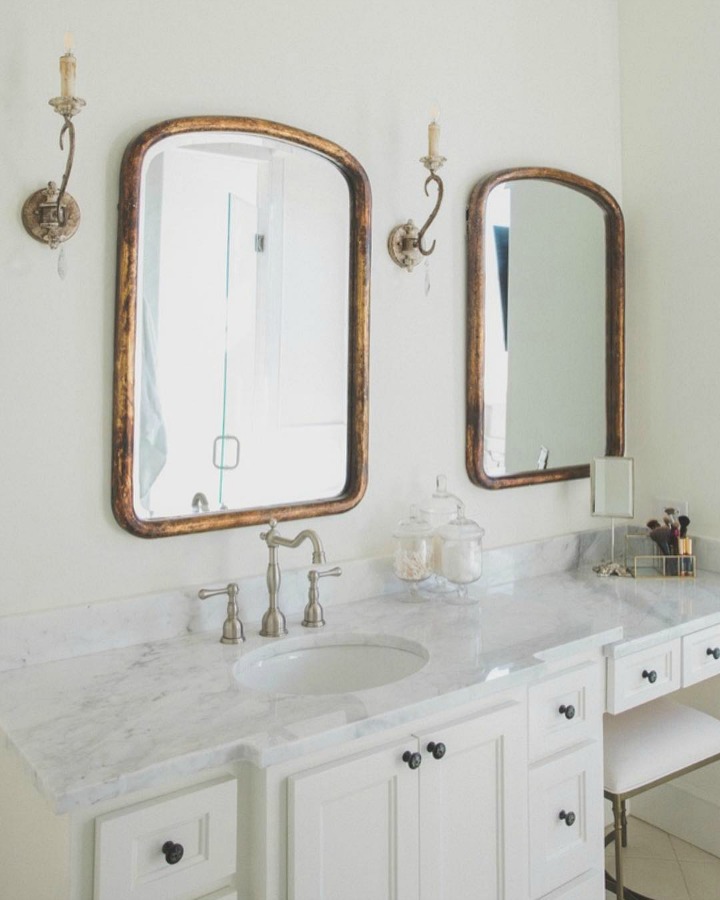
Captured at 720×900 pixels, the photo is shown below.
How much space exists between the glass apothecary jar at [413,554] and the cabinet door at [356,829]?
606 mm

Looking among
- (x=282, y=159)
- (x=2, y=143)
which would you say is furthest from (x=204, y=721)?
(x=282, y=159)

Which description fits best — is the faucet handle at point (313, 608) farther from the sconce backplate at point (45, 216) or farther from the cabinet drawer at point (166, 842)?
the sconce backplate at point (45, 216)

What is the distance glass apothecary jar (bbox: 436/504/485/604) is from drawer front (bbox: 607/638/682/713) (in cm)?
38

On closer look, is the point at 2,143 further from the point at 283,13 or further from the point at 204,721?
the point at 204,721

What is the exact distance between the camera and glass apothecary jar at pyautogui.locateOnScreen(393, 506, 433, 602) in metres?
1.92

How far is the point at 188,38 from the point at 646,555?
183cm

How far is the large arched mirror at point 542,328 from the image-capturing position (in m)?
2.17

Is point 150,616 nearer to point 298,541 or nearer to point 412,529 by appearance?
point 298,541

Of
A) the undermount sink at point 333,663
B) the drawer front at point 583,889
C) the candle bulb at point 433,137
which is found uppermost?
the candle bulb at point 433,137

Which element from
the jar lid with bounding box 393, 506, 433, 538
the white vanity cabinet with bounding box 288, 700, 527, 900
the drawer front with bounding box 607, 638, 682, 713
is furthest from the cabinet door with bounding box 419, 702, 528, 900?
the jar lid with bounding box 393, 506, 433, 538

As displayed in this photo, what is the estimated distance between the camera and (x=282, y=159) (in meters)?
1.82

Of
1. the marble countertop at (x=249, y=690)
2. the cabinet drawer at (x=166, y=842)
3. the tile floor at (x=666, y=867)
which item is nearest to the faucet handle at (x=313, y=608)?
the marble countertop at (x=249, y=690)

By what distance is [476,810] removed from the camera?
144cm

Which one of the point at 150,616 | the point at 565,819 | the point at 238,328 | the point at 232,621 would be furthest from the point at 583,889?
the point at 238,328
